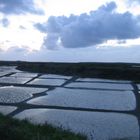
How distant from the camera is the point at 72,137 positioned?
760cm

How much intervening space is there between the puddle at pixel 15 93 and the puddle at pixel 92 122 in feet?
8.50

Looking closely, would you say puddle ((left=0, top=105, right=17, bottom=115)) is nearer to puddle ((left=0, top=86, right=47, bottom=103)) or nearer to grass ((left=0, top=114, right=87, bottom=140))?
puddle ((left=0, top=86, right=47, bottom=103))

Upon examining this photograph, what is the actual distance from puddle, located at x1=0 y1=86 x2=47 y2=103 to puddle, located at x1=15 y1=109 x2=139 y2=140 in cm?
259

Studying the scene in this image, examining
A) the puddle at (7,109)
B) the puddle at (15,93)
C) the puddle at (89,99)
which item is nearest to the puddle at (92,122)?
the puddle at (7,109)

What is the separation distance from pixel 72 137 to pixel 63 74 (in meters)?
20.1

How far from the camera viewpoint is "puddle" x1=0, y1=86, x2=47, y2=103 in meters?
14.9

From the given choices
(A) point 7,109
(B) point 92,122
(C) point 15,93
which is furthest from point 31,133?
(C) point 15,93

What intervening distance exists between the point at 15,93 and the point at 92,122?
7144 millimetres

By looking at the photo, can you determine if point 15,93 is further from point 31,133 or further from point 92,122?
point 31,133

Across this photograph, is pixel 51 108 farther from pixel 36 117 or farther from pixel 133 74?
pixel 133 74

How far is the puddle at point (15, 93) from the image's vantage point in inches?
586

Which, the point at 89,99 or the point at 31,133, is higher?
the point at 31,133

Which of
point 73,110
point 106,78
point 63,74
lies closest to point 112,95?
point 73,110

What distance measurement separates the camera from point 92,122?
1053cm
